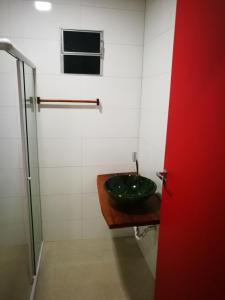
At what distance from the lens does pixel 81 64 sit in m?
2.06

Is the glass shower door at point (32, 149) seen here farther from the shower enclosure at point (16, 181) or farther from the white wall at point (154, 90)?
the white wall at point (154, 90)

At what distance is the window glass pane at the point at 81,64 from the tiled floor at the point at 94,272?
1.85 m

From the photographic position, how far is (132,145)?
2.35m

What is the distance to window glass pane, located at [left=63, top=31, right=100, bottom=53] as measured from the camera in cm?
199

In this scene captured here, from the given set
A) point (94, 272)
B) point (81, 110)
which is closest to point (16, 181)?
point (81, 110)

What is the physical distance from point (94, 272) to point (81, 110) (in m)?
1.56

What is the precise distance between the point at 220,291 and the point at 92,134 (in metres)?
1.67

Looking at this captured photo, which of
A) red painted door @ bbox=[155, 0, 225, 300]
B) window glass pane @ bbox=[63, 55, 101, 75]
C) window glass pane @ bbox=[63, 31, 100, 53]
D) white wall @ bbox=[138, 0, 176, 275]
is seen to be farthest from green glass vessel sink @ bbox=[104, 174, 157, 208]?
window glass pane @ bbox=[63, 31, 100, 53]

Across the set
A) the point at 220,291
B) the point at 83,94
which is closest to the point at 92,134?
the point at 83,94

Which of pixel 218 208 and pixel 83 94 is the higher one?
pixel 83 94

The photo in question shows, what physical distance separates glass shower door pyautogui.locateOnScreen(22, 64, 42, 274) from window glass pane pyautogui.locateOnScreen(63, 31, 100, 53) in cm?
42

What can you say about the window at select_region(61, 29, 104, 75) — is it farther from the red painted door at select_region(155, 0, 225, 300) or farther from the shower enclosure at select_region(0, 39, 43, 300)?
the red painted door at select_region(155, 0, 225, 300)

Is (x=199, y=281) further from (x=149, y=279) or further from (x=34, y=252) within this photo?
(x=34, y=252)

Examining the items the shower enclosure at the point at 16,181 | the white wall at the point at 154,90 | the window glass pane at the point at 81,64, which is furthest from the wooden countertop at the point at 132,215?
the window glass pane at the point at 81,64
